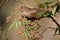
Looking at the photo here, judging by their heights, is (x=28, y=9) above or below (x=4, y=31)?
above

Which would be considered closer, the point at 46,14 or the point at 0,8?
the point at 46,14

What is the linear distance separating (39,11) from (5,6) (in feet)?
3.88

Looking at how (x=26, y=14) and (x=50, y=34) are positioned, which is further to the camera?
(x=50, y=34)

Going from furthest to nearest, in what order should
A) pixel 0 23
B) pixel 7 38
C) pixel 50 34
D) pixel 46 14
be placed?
pixel 0 23
pixel 7 38
pixel 50 34
pixel 46 14

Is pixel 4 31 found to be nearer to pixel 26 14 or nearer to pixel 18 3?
pixel 18 3

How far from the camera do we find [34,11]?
0.76 meters

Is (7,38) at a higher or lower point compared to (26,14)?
lower

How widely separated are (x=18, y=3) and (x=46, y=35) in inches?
21.1

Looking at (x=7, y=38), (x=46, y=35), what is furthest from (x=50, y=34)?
(x=7, y=38)

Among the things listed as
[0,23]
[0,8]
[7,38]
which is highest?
[0,8]

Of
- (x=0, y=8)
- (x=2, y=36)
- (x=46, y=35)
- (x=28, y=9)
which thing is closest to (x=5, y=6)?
(x=0, y=8)

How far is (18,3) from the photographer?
1.80 m

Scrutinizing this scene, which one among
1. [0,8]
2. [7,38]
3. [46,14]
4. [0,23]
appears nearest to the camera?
[46,14]

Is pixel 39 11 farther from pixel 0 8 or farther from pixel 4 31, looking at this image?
pixel 0 8
